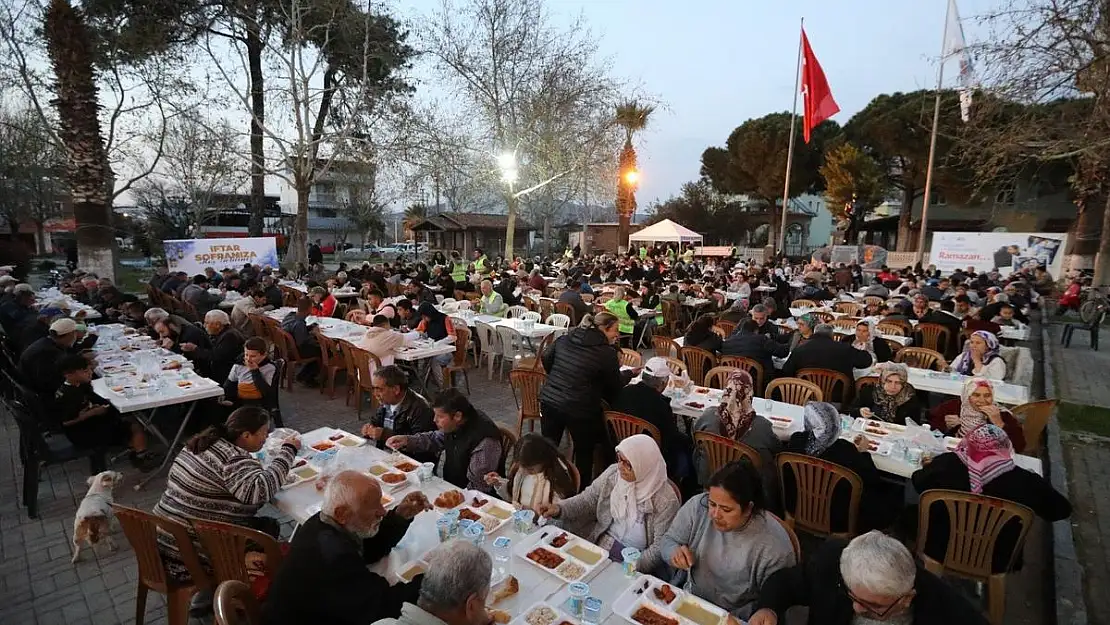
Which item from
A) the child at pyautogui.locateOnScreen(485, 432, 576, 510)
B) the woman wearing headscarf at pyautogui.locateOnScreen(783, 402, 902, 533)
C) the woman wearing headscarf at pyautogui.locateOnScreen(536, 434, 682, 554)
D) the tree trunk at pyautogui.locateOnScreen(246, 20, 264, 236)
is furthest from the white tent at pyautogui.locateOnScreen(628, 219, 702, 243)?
the woman wearing headscarf at pyautogui.locateOnScreen(536, 434, 682, 554)

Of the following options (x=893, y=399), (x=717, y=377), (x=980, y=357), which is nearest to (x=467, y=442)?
(x=717, y=377)

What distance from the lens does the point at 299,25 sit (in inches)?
602

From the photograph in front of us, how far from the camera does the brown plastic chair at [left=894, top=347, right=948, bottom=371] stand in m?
6.34

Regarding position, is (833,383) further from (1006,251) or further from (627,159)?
(627,159)

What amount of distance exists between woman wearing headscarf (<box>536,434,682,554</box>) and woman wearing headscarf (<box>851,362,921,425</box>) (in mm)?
2609

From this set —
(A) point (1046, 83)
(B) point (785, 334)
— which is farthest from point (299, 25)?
(A) point (1046, 83)

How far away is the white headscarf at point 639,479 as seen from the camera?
2.87m

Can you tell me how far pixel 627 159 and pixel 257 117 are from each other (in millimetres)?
16185

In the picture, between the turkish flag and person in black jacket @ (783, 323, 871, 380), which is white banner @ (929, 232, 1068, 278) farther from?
person in black jacket @ (783, 323, 871, 380)

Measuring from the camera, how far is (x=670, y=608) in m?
2.23

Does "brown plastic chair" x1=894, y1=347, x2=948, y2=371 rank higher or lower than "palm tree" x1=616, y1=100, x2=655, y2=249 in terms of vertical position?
lower

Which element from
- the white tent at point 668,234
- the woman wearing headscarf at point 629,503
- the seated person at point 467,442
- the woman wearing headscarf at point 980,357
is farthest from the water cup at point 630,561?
A: the white tent at point 668,234

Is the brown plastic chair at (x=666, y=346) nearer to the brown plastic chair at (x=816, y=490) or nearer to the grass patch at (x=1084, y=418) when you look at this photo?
the brown plastic chair at (x=816, y=490)

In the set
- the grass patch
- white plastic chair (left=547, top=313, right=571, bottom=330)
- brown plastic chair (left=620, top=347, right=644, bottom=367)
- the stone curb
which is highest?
white plastic chair (left=547, top=313, right=571, bottom=330)
